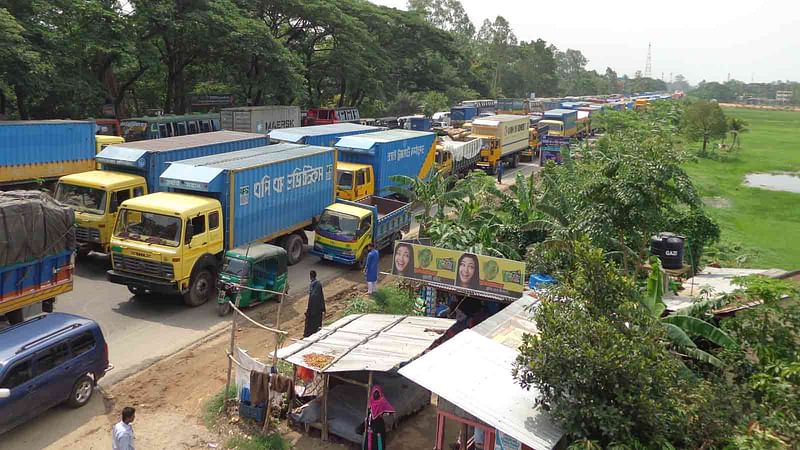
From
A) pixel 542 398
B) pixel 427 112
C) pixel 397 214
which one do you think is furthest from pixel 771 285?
pixel 427 112

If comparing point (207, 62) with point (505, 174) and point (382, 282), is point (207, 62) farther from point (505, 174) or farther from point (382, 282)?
point (382, 282)

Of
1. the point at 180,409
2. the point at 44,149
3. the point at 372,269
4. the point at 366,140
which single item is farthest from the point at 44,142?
the point at 180,409

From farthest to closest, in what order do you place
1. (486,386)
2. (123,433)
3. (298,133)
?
(298,133)
(486,386)
(123,433)

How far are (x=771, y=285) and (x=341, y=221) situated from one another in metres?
11.7

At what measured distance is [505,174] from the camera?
130 ft

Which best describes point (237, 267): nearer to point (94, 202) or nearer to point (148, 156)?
point (94, 202)

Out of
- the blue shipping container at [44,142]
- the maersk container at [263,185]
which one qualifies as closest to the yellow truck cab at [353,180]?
the maersk container at [263,185]

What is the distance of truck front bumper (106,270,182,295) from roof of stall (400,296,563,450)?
23.8ft

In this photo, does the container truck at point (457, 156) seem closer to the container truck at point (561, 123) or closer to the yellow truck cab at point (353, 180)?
the yellow truck cab at point (353, 180)

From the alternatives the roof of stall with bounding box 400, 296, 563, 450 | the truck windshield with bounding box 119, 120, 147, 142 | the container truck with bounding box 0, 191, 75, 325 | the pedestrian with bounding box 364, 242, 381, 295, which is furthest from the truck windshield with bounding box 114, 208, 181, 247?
the truck windshield with bounding box 119, 120, 147, 142

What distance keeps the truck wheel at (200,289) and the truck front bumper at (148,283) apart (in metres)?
0.57

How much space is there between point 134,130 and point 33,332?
77.7 ft

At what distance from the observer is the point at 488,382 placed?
8.62 meters

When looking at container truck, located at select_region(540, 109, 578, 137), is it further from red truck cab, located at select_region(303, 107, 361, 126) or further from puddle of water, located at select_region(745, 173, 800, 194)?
red truck cab, located at select_region(303, 107, 361, 126)
